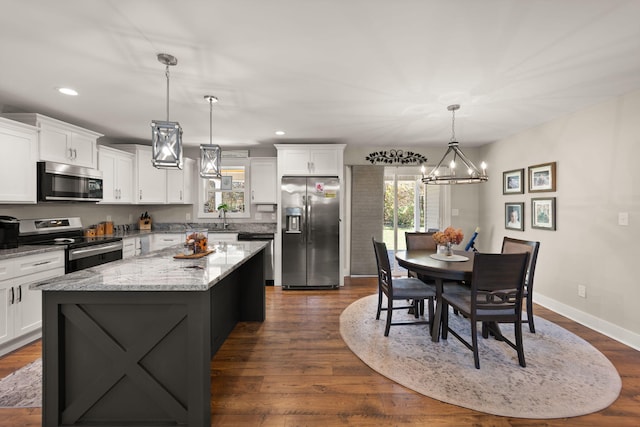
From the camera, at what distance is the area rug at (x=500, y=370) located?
2.01 m

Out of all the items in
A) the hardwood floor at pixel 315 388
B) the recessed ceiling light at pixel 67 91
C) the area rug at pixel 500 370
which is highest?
the recessed ceiling light at pixel 67 91

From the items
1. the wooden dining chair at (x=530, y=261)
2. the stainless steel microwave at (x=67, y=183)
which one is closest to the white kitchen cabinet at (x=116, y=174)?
the stainless steel microwave at (x=67, y=183)

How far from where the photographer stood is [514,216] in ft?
14.6

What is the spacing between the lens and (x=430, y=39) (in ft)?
6.52

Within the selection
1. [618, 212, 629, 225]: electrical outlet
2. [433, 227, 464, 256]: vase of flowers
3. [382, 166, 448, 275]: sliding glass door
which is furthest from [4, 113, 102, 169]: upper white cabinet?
[618, 212, 629, 225]: electrical outlet

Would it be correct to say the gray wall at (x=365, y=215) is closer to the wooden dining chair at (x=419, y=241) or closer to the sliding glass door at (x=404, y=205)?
the sliding glass door at (x=404, y=205)

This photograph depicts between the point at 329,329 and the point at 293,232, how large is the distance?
193 centimetres

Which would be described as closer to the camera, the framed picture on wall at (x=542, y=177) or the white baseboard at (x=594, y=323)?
the white baseboard at (x=594, y=323)

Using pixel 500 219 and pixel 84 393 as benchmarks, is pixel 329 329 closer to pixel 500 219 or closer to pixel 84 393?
pixel 84 393

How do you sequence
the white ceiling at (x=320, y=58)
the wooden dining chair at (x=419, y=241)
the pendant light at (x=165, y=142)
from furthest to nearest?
the wooden dining chair at (x=419, y=241)
the pendant light at (x=165, y=142)
the white ceiling at (x=320, y=58)

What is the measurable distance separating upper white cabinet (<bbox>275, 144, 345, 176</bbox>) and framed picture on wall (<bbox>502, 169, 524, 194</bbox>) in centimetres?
257

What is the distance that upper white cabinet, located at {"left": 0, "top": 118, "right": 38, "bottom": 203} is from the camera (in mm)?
2887

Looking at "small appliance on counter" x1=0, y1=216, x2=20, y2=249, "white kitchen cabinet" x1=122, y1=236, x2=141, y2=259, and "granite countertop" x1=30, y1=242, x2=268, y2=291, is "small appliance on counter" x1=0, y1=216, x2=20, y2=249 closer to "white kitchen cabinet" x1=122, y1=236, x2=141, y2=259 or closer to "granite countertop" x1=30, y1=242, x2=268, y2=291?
"white kitchen cabinet" x1=122, y1=236, x2=141, y2=259

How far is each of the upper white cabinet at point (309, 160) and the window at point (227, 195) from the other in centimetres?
95
